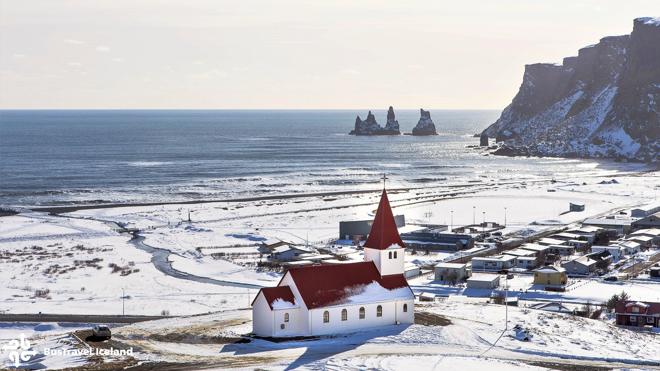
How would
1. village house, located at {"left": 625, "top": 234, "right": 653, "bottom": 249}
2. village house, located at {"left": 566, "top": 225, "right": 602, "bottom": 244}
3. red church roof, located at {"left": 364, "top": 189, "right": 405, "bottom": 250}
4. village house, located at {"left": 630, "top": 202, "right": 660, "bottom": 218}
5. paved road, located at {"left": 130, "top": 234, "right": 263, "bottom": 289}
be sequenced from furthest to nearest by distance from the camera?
village house, located at {"left": 630, "top": 202, "right": 660, "bottom": 218}, village house, located at {"left": 566, "top": 225, "right": 602, "bottom": 244}, village house, located at {"left": 625, "top": 234, "right": 653, "bottom": 249}, paved road, located at {"left": 130, "top": 234, "right": 263, "bottom": 289}, red church roof, located at {"left": 364, "top": 189, "right": 405, "bottom": 250}

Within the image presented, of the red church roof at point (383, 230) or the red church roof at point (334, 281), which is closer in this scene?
the red church roof at point (334, 281)

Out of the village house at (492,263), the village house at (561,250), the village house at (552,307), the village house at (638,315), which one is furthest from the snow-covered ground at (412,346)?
the village house at (561,250)

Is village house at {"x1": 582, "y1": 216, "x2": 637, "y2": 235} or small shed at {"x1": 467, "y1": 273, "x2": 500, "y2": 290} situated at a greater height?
village house at {"x1": 582, "y1": 216, "x2": 637, "y2": 235}

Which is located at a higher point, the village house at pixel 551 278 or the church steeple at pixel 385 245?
A: the church steeple at pixel 385 245

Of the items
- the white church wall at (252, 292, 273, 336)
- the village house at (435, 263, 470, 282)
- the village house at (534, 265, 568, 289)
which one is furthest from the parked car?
the village house at (534, 265, 568, 289)

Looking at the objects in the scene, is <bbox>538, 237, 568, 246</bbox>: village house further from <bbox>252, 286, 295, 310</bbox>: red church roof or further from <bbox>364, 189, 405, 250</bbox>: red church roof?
<bbox>252, 286, 295, 310</bbox>: red church roof

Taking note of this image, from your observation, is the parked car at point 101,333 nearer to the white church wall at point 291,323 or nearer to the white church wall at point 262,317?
the white church wall at point 262,317
